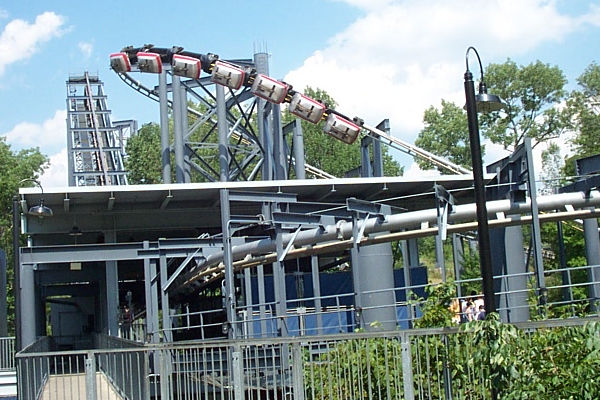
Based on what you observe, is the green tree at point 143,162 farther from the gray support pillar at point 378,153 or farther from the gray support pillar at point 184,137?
the gray support pillar at point 184,137

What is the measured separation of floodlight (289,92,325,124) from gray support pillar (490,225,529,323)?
13448 mm

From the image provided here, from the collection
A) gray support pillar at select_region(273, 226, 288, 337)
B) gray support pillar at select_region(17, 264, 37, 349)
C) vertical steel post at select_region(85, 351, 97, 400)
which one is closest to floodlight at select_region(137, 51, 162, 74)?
gray support pillar at select_region(17, 264, 37, 349)

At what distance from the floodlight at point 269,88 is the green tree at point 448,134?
46.5 meters

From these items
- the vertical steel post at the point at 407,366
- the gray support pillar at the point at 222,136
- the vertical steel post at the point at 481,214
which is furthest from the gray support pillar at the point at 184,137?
the vertical steel post at the point at 407,366

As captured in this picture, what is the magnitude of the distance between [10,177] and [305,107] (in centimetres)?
4043

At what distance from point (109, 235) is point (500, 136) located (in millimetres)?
49860

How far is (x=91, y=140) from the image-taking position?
6122 cm

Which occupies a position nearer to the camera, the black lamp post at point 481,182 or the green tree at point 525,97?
the black lamp post at point 481,182

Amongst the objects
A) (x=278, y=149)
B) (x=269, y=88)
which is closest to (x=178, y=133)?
(x=278, y=149)

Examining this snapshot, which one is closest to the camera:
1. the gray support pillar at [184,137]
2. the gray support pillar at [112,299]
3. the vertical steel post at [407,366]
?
the vertical steel post at [407,366]

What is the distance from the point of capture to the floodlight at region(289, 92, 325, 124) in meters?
38.8

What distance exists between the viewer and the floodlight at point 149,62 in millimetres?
39562

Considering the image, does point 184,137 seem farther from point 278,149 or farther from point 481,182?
point 481,182

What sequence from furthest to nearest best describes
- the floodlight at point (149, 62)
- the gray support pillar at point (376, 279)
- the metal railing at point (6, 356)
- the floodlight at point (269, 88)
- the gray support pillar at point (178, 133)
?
the gray support pillar at point (178, 133)
the floodlight at point (149, 62)
the floodlight at point (269, 88)
the metal railing at point (6, 356)
the gray support pillar at point (376, 279)
